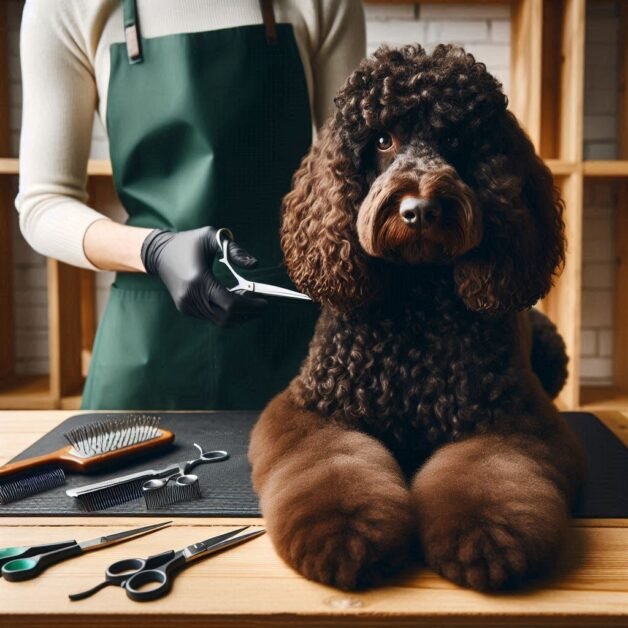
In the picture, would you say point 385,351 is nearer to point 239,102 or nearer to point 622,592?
point 622,592

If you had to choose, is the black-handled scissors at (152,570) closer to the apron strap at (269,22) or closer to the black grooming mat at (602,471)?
the black grooming mat at (602,471)

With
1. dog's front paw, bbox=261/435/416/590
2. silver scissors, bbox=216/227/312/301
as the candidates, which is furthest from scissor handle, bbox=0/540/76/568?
silver scissors, bbox=216/227/312/301

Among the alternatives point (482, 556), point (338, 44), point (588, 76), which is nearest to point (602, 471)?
point (482, 556)

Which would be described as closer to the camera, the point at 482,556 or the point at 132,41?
the point at 482,556

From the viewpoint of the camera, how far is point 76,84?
1358mm

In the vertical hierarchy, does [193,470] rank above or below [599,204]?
below

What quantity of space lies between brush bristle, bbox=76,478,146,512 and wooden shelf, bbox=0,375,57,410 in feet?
4.67

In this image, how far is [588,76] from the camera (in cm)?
231

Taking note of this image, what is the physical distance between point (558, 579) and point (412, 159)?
17.5 inches

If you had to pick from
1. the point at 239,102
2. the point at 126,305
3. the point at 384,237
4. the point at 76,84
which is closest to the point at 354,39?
the point at 239,102

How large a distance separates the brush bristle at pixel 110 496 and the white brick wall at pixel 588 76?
1.71m

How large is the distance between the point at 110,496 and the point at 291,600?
0.31 meters

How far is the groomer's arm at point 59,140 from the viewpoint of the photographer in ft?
4.27

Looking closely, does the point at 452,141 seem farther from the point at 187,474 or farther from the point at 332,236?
the point at 187,474
